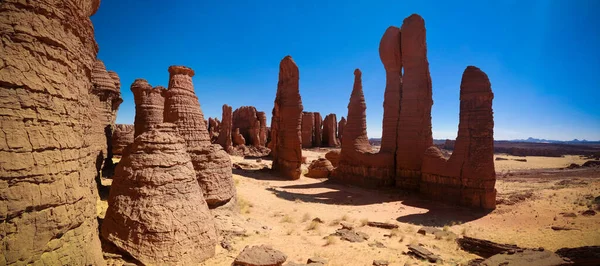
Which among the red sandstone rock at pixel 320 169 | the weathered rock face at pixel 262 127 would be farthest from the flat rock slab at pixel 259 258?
the weathered rock face at pixel 262 127

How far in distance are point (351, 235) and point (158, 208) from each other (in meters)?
5.33

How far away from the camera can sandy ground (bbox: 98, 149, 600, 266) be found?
700cm

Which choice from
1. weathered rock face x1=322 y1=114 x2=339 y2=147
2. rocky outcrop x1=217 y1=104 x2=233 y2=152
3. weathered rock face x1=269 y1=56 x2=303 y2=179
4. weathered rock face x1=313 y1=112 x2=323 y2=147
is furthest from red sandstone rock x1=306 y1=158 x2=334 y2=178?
weathered rock face x1=322 y1=114 x2=339 y2=147

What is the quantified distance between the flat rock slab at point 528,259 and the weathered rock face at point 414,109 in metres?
9.68

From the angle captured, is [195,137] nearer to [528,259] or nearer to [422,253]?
[422,253]

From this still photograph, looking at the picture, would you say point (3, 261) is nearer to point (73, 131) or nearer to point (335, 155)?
point (73, 131)

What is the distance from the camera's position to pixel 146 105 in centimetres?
1294

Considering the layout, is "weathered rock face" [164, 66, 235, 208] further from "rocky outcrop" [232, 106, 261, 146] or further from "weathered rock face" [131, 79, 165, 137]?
"rocky outcrop" [232, 106, 261, 146]

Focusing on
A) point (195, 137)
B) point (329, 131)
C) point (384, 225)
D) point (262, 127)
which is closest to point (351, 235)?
point (384, 225)

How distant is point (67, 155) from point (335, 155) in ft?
78.7

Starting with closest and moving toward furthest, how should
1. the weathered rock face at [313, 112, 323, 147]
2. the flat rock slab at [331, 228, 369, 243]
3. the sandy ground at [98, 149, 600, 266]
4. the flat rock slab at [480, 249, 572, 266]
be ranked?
1. the flat rock slab at [480, 249, 572, 266]
2. the sandy ground at [98, 149, 600, 266]
3. the flat rock slab at [331, 228, 369, 243]
4. the weathered rock face at [313, 112, 323, 147]

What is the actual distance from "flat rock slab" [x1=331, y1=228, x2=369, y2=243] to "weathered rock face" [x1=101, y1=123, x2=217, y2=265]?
12.5ft

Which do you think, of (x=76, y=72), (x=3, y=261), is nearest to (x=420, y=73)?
(x=76, y=72)

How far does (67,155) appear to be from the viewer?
3092 millimetres
